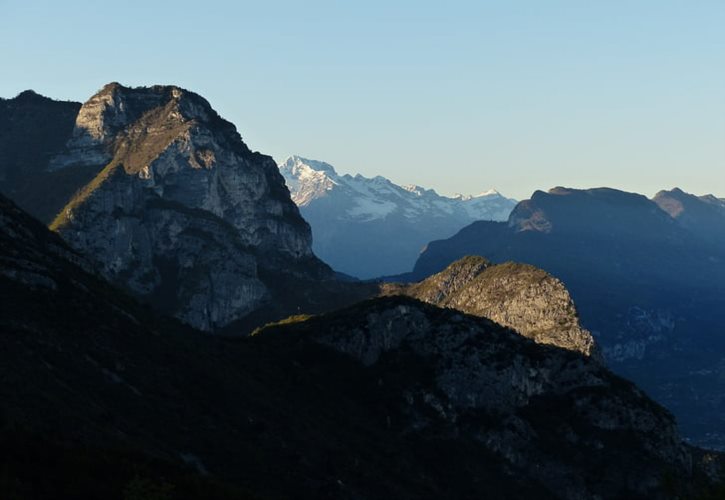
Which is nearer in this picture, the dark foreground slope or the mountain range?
the mountain range

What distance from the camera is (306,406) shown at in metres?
150

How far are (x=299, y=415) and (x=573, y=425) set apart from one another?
61.3m

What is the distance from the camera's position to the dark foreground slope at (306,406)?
281ft

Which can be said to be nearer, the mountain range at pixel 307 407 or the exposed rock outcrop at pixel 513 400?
the mountain range at pixel 307 407

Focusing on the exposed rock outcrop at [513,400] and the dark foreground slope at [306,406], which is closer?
the dark foreground slope at [306,406]

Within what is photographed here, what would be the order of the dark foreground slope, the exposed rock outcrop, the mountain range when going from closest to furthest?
the mountain range < the dark foreground slope < the exposed rock outcrop

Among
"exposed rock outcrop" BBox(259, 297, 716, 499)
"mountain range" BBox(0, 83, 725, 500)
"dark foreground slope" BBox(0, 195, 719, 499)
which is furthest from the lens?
"exposed rock outcrop" BBox(259, 297, 716, 499)

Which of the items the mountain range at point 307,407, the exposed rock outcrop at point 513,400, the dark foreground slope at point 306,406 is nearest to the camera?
the mountain range at point 307,407

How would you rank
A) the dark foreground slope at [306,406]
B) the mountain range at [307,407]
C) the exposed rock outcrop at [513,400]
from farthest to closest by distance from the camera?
the exposed rock outcrop at [513,400]
the dark foreground slope at [306,406]
the mountain range at [307,407]

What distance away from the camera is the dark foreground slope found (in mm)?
85500

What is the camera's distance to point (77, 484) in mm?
49031

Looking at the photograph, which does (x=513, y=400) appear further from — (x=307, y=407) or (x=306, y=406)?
(x=307, y=407)

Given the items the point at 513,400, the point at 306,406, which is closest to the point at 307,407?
the point at 306,406

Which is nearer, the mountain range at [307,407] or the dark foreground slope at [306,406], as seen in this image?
the mountain range at [307,407]
